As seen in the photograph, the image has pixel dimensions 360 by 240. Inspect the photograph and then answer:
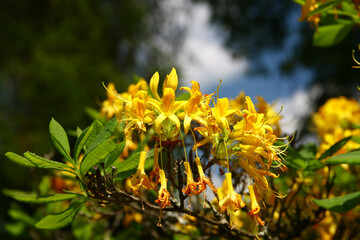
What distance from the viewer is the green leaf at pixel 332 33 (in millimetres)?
1346

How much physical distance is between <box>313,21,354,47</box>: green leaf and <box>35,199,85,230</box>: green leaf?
1.11 meters

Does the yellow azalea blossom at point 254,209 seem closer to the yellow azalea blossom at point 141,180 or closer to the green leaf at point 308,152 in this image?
the yellow azalea blossom at point 141,180

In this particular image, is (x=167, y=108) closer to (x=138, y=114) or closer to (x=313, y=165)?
(x=138, y=114)

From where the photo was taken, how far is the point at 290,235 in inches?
44.6

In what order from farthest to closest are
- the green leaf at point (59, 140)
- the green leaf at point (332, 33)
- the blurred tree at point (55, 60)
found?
the blurred tree at point (55, 60) → the green leaf at point (332, 33) → the green leaf at point (59, 140)

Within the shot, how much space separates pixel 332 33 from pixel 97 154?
1096 millimetres

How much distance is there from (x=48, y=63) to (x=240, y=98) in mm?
7371

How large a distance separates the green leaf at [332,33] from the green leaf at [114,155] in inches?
37.7

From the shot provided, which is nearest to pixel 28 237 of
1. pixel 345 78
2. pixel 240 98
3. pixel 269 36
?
pixel 240 98

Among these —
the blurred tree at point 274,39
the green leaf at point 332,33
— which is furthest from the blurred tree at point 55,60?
the green leaf at point 332,33

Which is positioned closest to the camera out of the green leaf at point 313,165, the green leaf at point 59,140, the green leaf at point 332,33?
the green leaf at point 59,140

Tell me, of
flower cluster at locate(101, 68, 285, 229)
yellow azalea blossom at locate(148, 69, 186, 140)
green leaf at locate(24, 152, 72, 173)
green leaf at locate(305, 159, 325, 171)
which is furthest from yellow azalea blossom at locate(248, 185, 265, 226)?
green leaf at locate(24, 152, 72, 173)

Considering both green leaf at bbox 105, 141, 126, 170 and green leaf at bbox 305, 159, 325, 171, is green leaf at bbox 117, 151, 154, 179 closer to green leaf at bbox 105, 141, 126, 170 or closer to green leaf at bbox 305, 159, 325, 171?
green leaf at bbox 105, 141, 126, 170

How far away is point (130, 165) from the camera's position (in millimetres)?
860
